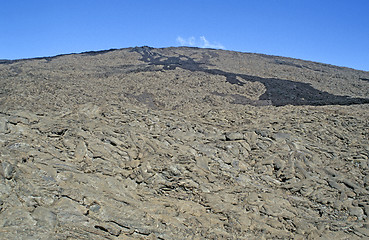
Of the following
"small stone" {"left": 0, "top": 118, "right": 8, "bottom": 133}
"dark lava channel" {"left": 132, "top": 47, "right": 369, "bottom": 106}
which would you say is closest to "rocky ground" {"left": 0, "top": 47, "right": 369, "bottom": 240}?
"small stone" {"left": 0, "top": 118, "right": 8, "bottom": 133}

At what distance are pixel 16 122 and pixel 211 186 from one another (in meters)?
6.29

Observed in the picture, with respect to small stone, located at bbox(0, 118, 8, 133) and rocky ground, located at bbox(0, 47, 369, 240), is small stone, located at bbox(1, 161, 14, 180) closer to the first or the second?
rocky ground, located at bbox(0, 47, 369, 240)

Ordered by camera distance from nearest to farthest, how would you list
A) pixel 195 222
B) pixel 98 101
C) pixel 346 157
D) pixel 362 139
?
pixel 195 222 → pixel 346 157 → pixel 362 139 → pixel 98 101

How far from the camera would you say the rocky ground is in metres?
5.72

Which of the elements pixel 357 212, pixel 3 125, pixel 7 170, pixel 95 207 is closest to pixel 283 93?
pixel 357 212

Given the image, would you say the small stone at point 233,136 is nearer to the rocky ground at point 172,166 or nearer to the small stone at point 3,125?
the rocky ground at point 172,166

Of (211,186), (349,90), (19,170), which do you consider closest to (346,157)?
(211,186)

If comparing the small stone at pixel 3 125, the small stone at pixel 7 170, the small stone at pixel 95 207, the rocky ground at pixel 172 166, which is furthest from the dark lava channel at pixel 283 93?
the small stone at pixel 7 170

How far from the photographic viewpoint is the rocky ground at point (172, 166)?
572cm

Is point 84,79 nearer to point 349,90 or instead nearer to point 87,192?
point 87,192

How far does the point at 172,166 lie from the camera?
7.95 m

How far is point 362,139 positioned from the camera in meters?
10.1

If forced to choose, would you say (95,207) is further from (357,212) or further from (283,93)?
(283,93)

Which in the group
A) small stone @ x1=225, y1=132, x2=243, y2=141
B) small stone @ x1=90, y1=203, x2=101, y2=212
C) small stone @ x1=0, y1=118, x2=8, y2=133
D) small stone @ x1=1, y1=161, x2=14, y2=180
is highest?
small stone @ x1=225, y1=132, x2=243, y2=141
